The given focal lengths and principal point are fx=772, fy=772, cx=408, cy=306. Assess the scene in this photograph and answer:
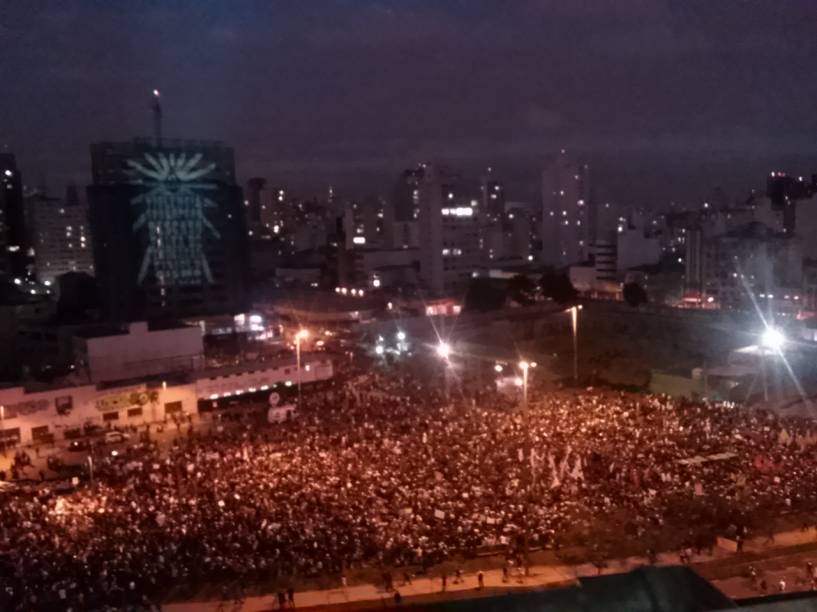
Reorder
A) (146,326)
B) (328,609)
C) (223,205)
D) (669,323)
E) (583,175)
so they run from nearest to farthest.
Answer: (328,609), (146,326), (669,323), (223,205), (583,175)

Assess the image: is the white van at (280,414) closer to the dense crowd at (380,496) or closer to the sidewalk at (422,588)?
the dense crowd at (380,496)

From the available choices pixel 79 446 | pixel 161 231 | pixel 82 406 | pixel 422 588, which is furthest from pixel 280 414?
pixel 161 231

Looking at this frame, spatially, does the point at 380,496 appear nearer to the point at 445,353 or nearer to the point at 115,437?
the point at 115,437

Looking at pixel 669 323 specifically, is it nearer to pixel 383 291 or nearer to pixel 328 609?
pixel 383 291

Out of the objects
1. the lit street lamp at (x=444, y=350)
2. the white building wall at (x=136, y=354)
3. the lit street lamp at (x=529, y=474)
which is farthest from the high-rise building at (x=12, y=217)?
the lit street lamp at (x=529, y=474)

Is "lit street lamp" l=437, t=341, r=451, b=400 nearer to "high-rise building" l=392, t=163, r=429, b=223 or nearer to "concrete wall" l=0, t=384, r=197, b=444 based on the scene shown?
"concrete wall" l=0, t=384, r=197, b=444

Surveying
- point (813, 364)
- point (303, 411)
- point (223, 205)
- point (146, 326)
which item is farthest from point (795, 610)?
point (223, 205)

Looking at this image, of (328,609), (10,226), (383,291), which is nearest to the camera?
(328,609)
